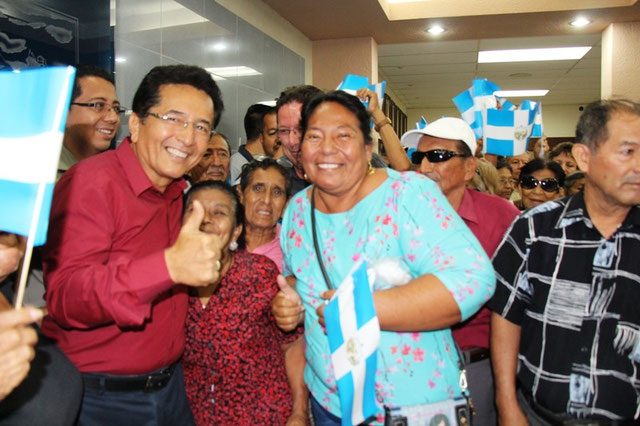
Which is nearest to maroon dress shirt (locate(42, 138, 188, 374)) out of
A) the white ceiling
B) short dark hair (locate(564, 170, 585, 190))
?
short dark hair (locate(564, 170, 585, 190))

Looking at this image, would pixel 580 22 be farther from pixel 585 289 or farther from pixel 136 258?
pixel 136 258

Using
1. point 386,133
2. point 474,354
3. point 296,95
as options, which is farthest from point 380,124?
point 474,354

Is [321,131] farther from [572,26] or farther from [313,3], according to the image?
[572,26]

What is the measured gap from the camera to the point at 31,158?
1.10 metres

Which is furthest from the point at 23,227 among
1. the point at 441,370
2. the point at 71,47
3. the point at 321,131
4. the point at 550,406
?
the point at 71,47

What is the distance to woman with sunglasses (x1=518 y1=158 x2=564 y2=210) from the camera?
11.0ft

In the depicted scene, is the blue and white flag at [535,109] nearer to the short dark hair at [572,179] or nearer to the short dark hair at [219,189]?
the short dark hair at [572,179]

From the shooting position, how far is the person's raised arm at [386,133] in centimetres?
283

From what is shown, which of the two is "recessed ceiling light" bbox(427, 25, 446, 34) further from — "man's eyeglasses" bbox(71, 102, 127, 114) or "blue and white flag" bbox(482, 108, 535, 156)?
"man's eyeglasses" bbox(71, 102, 127, 114)

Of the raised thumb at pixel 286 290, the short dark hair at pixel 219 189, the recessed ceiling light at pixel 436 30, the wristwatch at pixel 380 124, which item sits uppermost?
the recessed ceiling light at pixel 436 30

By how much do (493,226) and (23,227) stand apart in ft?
5.88

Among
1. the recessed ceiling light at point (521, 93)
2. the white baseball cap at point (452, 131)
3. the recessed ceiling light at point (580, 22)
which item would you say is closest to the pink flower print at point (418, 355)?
the white baseball cap at point (452, 131)

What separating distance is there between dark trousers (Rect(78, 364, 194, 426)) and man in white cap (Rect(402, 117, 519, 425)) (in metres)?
1.16

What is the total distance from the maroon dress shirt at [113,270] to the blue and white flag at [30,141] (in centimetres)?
25
